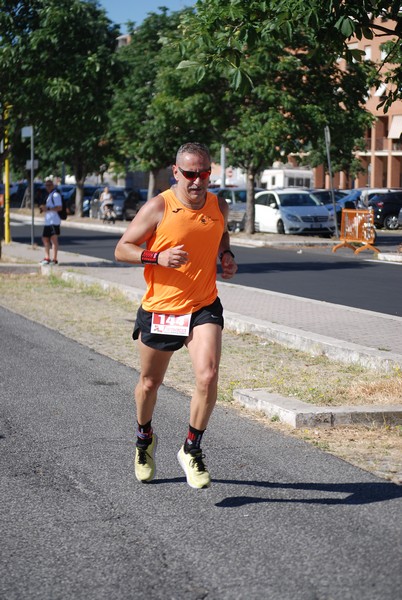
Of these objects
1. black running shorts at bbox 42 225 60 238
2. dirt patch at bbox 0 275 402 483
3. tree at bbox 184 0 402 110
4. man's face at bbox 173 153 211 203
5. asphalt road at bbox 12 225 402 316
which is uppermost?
tree at bbox 184 0 402 110

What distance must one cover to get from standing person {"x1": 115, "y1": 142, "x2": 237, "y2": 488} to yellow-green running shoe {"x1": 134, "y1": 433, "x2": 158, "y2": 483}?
199 mm

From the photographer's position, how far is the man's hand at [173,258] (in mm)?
5762

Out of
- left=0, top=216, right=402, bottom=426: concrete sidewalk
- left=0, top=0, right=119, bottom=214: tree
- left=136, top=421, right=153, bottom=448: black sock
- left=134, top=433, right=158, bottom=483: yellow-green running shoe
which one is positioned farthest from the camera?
left=0, top=0, right=119, bottom=214: tree

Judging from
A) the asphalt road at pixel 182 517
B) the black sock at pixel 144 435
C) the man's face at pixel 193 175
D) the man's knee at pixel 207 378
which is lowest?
the asphalt road at pixel 182 517

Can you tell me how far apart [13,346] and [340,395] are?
4.66 metres

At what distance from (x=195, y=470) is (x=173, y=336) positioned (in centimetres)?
72

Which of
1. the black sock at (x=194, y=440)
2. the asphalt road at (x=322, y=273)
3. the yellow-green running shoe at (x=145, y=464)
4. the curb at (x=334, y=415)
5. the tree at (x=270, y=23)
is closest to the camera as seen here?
the black sock at (x=194, y=440)

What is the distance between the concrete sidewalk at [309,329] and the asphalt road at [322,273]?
1.23m

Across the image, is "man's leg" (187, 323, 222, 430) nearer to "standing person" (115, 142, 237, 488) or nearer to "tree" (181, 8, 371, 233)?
"standing person" (115, 142, 237, 488)

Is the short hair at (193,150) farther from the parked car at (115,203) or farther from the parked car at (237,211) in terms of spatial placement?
the parked car at (115,203)

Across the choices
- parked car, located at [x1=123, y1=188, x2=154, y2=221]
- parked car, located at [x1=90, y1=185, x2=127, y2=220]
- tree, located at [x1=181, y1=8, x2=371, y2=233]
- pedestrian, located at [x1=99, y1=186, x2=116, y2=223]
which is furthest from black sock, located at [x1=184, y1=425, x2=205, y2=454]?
parked car, located at [x1=90, y1=185, x2=127, y2=220]

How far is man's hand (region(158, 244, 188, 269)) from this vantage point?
576cm

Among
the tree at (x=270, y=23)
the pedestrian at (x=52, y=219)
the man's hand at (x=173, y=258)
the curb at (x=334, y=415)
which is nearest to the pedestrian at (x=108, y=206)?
the pedestrian at (x=52, y=219)

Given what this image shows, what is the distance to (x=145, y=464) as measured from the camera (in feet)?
20.6
